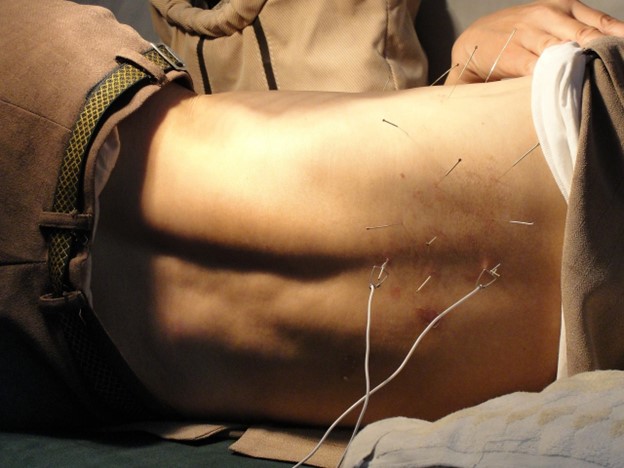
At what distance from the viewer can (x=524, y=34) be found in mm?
986

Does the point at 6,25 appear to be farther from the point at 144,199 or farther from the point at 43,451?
the point at 43,451

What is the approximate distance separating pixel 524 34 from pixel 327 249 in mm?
467

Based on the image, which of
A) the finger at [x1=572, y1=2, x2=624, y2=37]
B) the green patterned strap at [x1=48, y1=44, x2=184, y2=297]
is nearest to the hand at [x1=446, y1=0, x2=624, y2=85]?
the finger at [x1=572, y1=2, x2=624, y2=37]

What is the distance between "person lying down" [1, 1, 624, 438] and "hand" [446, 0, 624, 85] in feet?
0.72

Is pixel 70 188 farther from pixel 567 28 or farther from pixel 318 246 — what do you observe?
pixel 567 28

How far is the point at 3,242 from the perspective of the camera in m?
0.76

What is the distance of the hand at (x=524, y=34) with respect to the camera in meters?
0.92

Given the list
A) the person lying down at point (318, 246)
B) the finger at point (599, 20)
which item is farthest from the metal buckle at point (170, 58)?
the finger at point (599, 20)

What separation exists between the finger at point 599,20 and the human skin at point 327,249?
23cm

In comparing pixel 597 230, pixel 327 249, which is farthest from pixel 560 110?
pixel 327 249

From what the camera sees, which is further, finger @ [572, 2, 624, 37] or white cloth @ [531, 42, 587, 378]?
finger @ [572, 2, 624, 37]

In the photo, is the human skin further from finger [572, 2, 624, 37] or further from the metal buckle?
finger [572, 2, 624, 37]

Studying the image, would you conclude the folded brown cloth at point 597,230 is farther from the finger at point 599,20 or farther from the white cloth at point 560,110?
the finger at point 599,20

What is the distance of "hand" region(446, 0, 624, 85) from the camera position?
0.92 m
